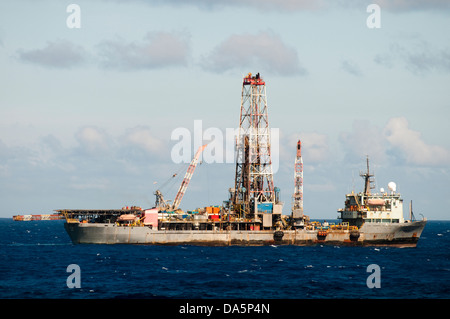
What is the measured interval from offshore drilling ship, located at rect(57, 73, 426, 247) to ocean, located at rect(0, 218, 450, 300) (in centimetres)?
213

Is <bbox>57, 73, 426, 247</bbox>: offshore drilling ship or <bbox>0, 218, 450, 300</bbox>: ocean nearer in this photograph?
<bbox>0, 218, 450, 300</bbox>: ocean

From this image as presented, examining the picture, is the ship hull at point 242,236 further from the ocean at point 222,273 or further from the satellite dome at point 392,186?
the satellite dome at point 392,186

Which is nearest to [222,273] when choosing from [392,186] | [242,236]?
[242,236]

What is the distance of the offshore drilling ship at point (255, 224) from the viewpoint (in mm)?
117000

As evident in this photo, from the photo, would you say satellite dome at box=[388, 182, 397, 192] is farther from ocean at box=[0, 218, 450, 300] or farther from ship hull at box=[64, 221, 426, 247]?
ocean at box=[0, 218, 450, 300]

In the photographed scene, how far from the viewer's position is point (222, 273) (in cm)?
8219

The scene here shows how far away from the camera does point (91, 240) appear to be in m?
118

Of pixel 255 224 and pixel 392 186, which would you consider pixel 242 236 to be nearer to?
pixel 255 224

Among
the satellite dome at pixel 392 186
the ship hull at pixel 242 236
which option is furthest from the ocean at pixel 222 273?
the satellite dome at pixel 392 186

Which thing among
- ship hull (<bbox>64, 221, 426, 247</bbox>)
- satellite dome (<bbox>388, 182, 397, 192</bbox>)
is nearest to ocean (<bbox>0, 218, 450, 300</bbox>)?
ship hull (<bbox>64, 221, 426, 247</bbox>)

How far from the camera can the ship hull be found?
117 m

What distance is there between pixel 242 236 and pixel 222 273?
35.6 meters

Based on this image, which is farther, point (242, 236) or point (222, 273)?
point (242, 236)
